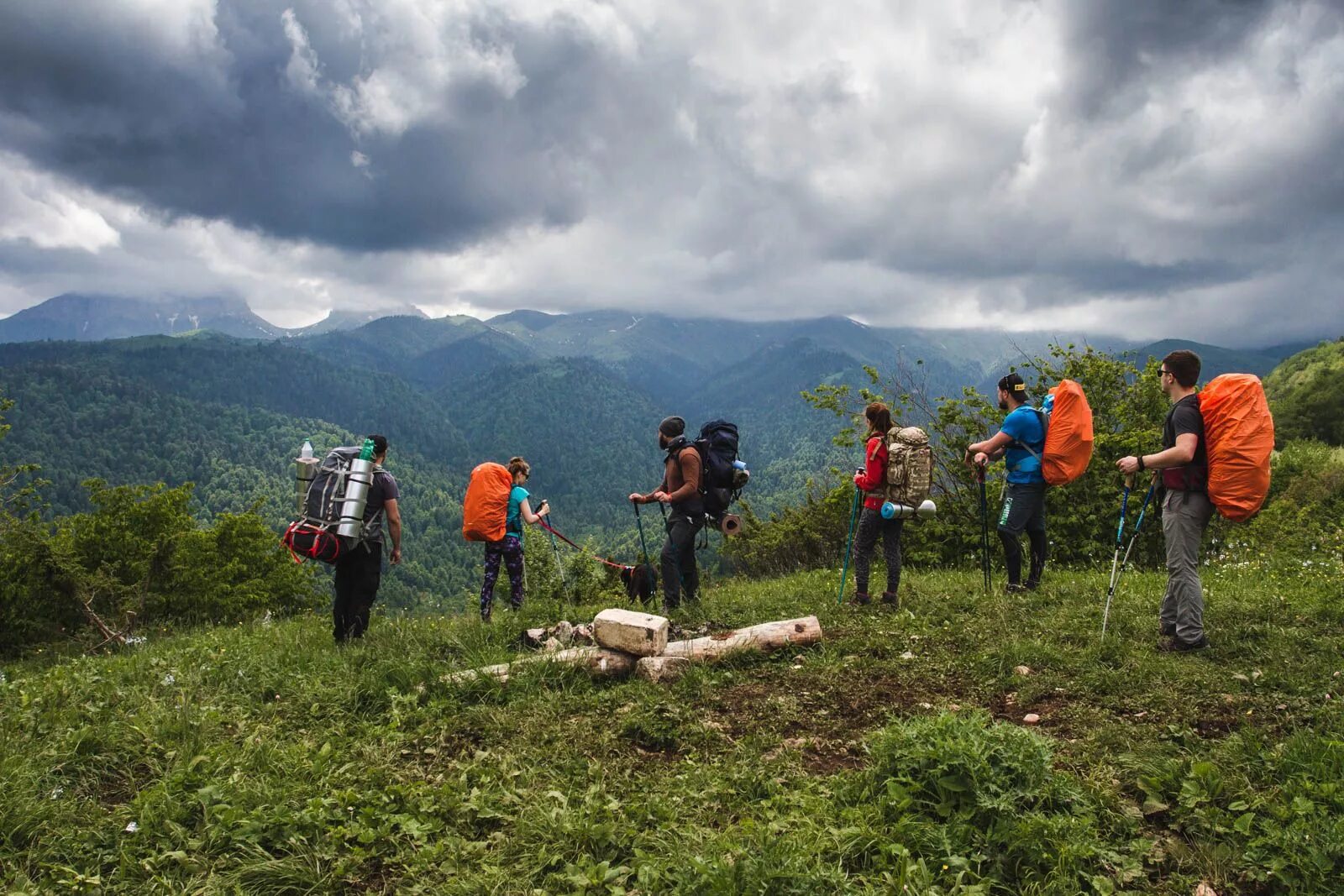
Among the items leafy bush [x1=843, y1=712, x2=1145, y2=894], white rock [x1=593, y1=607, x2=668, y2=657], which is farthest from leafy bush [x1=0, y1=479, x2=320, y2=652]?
leafy bush [x1=843, y1=712, x2=1145, y2=894]

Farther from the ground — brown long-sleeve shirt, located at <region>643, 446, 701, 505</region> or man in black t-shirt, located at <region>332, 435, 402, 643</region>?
brown long-sleeve shirt, located at <region>643, 446, 701, 505</region>

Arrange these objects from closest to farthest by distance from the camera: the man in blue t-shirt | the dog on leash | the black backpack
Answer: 1. the man in blue t-shirt
2. the black backpack
3. the dog on leash

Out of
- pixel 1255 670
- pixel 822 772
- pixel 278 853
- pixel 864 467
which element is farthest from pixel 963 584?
pixel 278 853

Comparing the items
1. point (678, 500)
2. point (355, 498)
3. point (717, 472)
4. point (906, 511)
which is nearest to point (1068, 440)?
point (906, 511)

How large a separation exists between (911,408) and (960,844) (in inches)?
622

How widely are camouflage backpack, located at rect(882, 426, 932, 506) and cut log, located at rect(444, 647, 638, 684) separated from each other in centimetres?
384

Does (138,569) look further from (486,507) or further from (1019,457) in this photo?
(1019,457)

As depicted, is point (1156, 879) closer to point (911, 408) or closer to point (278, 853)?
point (278, 853)

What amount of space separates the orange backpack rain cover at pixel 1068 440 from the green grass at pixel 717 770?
1817 millimetres

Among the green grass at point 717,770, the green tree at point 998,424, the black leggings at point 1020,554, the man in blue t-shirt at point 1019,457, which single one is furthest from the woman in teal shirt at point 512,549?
the green tree at point 998,424

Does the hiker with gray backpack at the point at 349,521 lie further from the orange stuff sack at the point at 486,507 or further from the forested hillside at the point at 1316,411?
the forested hillside at the point at 1316,411

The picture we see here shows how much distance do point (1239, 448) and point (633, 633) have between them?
18.8 ft

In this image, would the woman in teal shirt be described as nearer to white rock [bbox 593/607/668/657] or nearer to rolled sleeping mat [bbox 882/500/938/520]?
white rock [bbox 593/607/668/657]

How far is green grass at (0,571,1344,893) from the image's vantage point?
11.9ft
